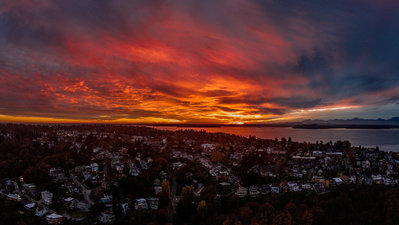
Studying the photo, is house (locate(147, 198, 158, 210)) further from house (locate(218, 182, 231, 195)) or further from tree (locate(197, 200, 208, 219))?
house (locate(218, 182, 231, 195))

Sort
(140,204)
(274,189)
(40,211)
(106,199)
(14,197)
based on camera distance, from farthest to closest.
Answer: (274,189), (106,199), (14,197), (140,204), (40,211)

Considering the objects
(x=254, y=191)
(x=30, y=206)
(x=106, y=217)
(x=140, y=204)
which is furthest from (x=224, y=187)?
(x=30, y=206)

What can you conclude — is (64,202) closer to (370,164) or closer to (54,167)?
(54,167)

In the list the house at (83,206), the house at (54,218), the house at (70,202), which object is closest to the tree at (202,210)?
the house at (83,206)

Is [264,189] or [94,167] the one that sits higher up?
[94,167]

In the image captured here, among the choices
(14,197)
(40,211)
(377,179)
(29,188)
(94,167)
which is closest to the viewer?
(40,211)

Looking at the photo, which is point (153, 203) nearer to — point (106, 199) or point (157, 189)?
point (157, 189)

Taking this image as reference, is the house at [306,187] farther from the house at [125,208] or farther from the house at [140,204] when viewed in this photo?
the house at [125,208]
